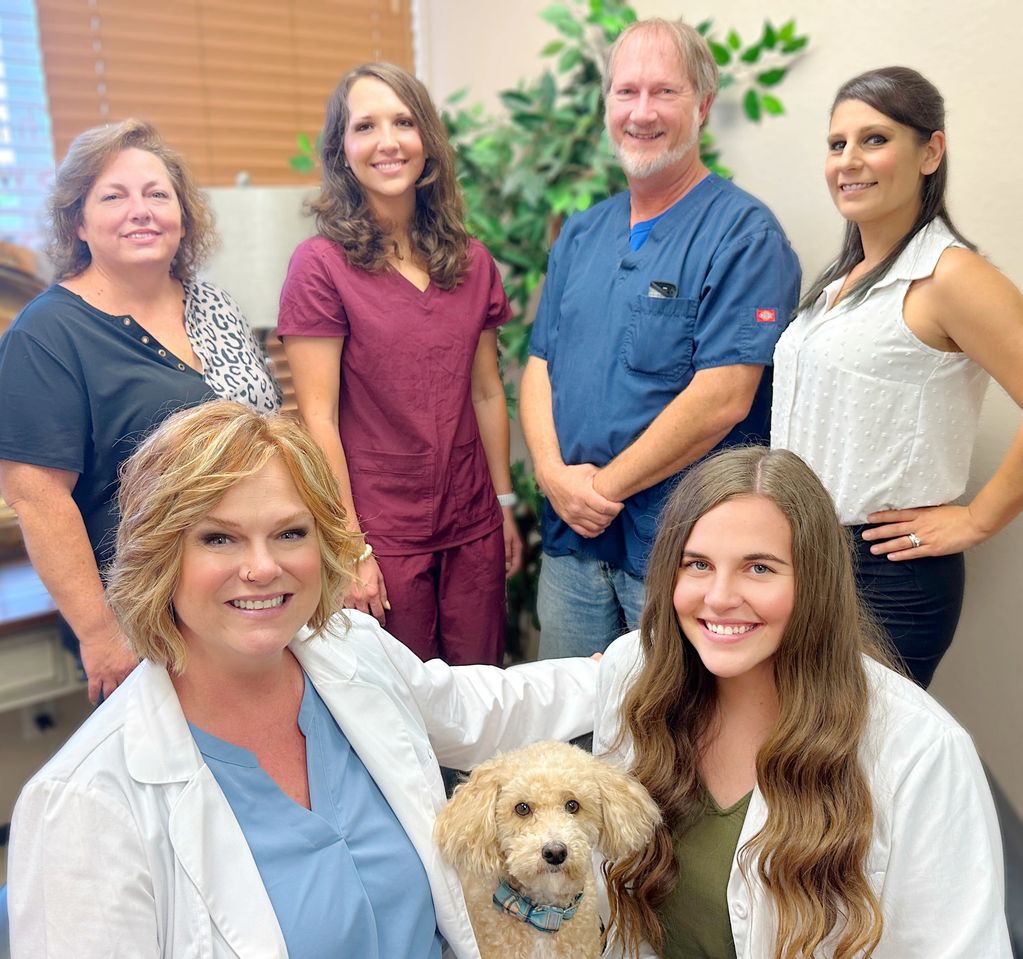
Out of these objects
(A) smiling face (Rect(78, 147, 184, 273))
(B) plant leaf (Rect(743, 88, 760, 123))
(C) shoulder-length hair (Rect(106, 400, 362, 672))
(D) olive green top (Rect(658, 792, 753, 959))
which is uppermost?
(B) plant leaf (Rect(743, 88, 760, 123))

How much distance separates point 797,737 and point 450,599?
0.93 metres

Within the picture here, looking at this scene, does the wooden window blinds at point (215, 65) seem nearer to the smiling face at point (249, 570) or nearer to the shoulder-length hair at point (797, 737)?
the smiling face at point (249, 570)

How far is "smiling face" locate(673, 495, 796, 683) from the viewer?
1.11m

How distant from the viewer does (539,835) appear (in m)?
1.11

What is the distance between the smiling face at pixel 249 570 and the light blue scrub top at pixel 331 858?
0.13 meters

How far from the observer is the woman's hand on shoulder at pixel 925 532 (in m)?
1.48

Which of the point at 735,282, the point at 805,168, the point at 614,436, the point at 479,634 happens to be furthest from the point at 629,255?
the point at 479,634

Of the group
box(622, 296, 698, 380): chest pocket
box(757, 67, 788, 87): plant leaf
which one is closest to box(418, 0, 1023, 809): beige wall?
box(757, 67, 788, 87): plant leaf

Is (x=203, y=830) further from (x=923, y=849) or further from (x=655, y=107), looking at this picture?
(x=655, y=107)

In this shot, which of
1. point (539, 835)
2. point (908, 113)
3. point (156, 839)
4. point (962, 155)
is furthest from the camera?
point (962, 155)

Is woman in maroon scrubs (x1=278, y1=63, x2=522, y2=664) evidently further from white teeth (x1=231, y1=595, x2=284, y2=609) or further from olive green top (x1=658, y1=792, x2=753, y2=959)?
olive green top (x1=658, y1=792, x2=753, y2=959)

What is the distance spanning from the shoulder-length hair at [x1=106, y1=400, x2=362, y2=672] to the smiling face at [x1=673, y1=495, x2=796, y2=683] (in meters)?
0.46

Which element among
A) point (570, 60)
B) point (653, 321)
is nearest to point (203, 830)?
point (653, 321)

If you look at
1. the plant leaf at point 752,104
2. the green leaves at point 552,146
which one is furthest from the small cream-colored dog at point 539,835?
the plant leaf at point 752,104
